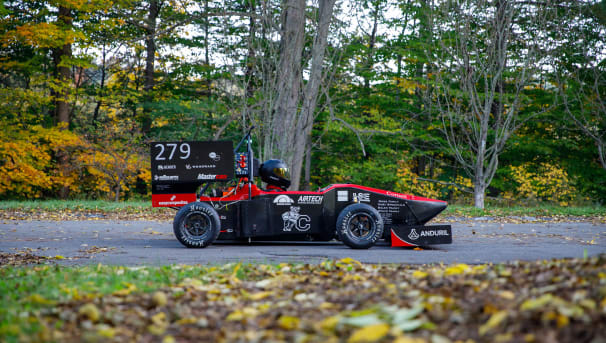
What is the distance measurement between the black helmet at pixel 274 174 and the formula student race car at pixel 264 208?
35 centimetres

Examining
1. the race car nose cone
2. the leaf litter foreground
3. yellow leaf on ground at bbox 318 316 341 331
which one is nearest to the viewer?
the leaf litter foreground

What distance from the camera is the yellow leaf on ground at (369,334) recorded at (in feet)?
9.18

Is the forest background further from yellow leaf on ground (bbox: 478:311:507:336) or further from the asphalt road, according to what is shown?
yellow leaf on ground (bbox: 478:311:507:336)

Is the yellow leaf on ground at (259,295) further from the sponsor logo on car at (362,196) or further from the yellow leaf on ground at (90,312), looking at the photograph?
the sponsor logo on car at (362,196)

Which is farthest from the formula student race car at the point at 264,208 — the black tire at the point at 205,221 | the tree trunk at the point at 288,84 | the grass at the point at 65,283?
the tree trunk at the point at 288,84

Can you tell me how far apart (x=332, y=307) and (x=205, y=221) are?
4.97 m

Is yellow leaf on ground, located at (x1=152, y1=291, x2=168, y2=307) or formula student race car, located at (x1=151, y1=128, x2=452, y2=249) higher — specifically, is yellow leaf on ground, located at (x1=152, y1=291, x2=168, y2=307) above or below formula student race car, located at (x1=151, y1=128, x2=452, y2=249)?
below

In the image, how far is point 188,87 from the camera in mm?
28031

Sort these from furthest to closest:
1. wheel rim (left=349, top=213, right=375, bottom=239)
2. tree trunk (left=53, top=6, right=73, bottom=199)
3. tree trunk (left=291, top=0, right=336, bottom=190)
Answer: tree trunk (left=53, top=6, right=73, bottom=199)
tree trunk (left=291, top=0, right=336, bottom=190)
wheel rim (left=349, top=213, right=375, bottom=239)

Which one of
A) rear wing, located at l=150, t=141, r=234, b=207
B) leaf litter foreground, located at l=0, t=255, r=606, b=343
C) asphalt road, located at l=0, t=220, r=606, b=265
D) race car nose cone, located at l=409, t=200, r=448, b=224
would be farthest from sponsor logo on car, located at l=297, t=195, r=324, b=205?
leaf litter foreground, located at l=0, t=255, r=606, b=343

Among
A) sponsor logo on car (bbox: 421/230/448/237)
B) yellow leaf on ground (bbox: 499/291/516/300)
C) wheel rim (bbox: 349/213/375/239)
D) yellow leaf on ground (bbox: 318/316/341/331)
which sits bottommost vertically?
yellow leaf on ground (bbox: 318/316/341/331)

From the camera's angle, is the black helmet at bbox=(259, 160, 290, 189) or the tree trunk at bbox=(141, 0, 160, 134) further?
the tree trunk at bbox=(141, 0, 160, 134)

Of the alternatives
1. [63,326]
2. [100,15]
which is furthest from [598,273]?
[100,15]

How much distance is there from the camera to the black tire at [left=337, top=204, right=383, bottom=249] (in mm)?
8156
